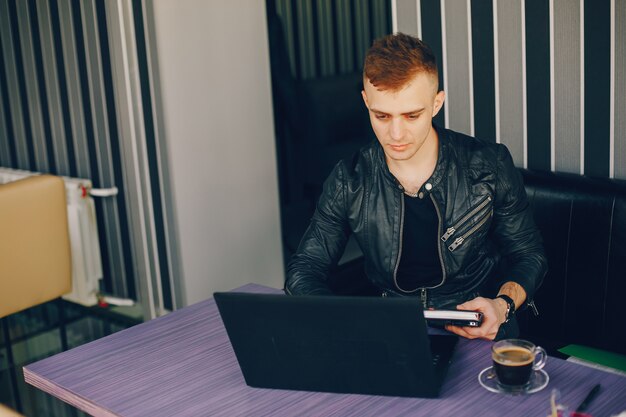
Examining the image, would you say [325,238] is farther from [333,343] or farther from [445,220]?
[333,343]

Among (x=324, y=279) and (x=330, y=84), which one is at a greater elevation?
(x=330, y=84)

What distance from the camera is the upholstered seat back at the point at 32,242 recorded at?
3.07 m

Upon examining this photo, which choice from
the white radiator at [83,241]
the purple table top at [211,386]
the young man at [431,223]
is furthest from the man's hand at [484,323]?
the white radiator at [83,241]

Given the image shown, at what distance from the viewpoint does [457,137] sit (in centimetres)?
220

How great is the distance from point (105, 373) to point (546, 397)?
2.96ft

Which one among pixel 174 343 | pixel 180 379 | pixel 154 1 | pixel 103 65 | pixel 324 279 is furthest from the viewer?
pixel 103 65

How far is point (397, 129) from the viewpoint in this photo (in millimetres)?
1914

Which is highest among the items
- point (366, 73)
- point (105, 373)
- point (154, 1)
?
point (154, 1)

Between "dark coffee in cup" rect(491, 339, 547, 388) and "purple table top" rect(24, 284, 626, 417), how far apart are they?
0.10 feet

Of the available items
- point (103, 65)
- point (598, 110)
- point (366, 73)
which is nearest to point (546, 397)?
point (366, 73)

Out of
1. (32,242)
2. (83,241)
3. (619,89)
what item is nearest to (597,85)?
(619,89)

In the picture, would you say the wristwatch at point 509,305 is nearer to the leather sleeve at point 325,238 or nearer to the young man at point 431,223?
the young man at point 431,223

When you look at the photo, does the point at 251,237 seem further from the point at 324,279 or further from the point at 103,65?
the point at 324,279

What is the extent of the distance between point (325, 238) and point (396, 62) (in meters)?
0.52
